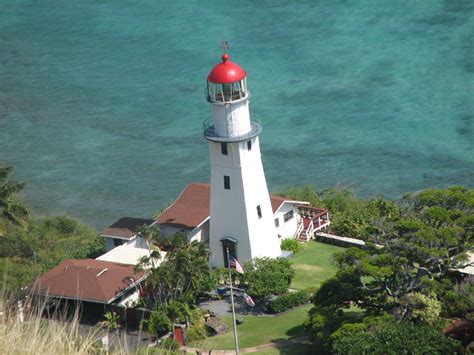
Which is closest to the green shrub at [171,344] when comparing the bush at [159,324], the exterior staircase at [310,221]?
the bush at [159,324]

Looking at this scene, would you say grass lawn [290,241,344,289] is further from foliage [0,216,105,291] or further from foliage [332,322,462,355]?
foliage [332,322,462,355]

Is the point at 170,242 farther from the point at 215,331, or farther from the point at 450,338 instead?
the point at 450,338

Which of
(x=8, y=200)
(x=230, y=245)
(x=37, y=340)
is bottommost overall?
(x=37, y=340)

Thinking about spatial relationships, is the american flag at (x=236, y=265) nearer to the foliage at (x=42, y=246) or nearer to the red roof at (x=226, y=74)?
the foliage at (x=42, y=246)

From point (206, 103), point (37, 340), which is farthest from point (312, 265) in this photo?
A: point (206, 103)

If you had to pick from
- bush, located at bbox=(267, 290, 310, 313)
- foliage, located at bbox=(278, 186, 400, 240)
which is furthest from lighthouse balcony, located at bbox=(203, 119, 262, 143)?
foliage, located at bbox=(278, 186, 400, 240)

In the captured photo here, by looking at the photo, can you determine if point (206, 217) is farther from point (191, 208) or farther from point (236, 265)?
point (236, 265)

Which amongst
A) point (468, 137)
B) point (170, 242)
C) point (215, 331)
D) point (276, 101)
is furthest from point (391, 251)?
point (276, 101)

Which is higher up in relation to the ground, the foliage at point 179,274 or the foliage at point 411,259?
the foliage at point 179,274
